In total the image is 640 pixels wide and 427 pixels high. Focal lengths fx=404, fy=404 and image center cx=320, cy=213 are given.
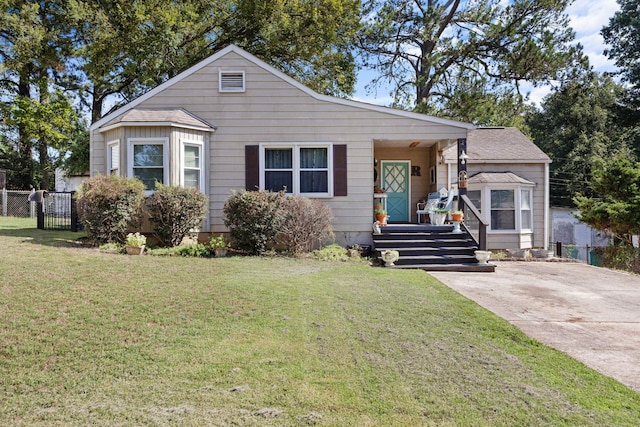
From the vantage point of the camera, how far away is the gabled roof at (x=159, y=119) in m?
9.88

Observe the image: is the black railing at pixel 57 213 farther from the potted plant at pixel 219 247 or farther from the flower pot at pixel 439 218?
the flower pot at pixel 439 218

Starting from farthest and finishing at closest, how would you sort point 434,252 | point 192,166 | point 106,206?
point 192,166, point 434,252, point 106,206

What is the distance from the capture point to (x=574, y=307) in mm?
5895

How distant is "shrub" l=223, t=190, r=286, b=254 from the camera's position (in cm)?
919

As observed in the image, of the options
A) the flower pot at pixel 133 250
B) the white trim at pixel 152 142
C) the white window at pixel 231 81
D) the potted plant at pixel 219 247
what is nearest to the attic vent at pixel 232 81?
the white window at pixel 231 81

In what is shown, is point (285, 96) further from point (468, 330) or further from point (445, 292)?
point (468, 330)

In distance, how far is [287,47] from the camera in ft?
60.7

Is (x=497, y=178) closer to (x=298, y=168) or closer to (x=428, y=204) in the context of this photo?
(x=428, y=204)

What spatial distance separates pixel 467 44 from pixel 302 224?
48.3 ft

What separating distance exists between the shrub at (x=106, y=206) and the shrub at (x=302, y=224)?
137 inches

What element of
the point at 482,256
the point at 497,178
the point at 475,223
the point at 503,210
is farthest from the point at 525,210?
the point at 482,256

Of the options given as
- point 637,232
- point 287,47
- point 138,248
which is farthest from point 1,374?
point 287,47

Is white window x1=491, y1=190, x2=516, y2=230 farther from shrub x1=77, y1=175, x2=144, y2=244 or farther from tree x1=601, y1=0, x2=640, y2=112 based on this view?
tree x1=601, y1=0, x2=640, y2=112

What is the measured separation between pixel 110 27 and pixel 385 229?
52.8ft
